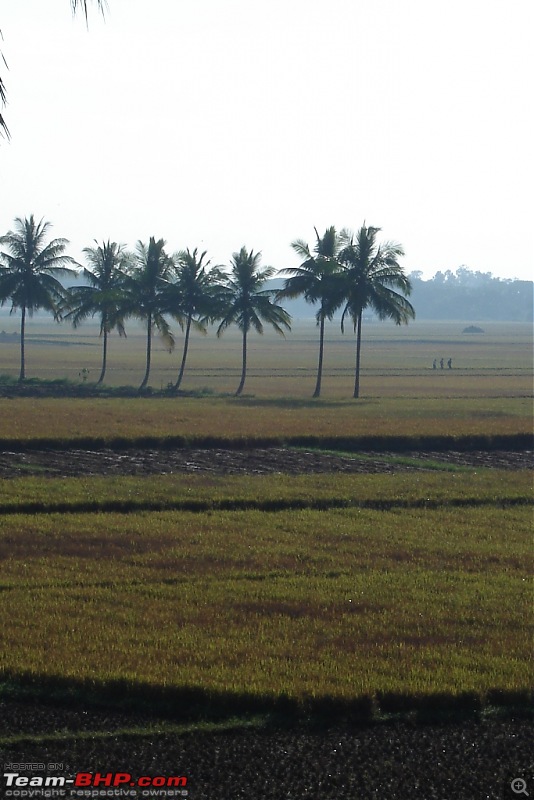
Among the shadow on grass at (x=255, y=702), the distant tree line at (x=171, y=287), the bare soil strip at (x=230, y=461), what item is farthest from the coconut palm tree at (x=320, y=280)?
the shadow on grass at (x=255, y=702)

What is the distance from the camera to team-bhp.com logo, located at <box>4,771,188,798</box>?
334 inches

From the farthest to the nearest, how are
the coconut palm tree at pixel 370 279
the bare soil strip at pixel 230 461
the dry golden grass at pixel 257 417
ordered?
the coconut palm tree at pixel 370 279
the dry golden grass at pixel 257 417
the bare soil strip at pixel 230 461

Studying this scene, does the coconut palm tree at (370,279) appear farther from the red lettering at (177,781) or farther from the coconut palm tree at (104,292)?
the red lettering at (177,781)

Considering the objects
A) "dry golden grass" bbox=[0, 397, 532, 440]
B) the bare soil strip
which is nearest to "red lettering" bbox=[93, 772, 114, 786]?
the bare soil strip

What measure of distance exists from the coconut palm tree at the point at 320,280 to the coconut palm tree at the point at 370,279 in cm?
71

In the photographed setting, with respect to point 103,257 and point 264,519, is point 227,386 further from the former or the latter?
point 264,519

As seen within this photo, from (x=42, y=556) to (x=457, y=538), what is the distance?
7.85m

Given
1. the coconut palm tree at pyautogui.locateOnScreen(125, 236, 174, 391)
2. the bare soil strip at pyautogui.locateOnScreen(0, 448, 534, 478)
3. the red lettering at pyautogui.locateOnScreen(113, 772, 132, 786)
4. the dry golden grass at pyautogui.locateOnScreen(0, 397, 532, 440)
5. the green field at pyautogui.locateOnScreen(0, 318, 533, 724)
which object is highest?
the coconut palm tree at pyautogui.locateOnScreen(125, 236, 174, 391)

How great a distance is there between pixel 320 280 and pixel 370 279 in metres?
2.75

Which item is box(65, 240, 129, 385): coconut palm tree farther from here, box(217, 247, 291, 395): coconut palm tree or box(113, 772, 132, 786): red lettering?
box(113, 772, 132, 786): red lettering

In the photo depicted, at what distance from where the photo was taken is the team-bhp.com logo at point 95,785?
8492 mm

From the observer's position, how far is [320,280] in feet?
182

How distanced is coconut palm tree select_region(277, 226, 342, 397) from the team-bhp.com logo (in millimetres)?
44777

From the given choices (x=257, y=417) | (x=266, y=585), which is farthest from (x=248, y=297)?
(x=266, y=585)
